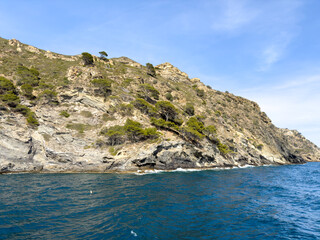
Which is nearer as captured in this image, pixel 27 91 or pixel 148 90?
Answer: pixel 27 91

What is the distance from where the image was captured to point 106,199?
60.4ft

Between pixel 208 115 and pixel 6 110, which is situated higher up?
pixel 208 115

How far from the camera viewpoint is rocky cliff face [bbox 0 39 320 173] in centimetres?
4238

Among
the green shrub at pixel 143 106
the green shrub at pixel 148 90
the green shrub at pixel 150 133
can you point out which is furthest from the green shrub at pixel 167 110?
the green shrub at pixel 150 133

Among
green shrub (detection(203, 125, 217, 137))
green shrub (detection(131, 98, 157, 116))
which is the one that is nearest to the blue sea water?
green shrub (detection(203, 125, 217, 137))

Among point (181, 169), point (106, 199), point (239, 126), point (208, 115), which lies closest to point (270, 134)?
point (239, 126)

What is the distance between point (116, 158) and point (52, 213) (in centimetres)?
2949

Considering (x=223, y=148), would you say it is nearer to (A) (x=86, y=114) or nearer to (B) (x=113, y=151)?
(B) (x=113, y=151)

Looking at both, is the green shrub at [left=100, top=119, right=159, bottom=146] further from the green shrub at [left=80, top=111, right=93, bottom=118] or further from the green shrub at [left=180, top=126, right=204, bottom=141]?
the green shrub at [left=180, top=126, right=204, bottom=141]

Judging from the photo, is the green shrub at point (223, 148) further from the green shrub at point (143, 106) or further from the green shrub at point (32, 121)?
the green shrub at point (32, 121)

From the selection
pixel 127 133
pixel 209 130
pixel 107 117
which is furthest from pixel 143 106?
pixel 209 130

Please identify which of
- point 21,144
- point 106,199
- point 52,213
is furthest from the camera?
point 21,144

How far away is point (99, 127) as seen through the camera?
168 feet

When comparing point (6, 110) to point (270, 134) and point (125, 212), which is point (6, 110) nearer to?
point (125, 212)
